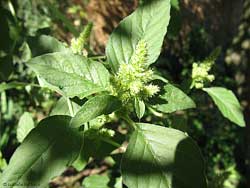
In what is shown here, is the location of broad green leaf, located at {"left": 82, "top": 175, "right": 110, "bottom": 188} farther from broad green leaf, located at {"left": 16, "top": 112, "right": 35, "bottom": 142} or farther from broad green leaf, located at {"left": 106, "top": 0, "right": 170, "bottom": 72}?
broad green leaf, located at {"left": 106, "top": 0, "right": 170, "bottom": 72}

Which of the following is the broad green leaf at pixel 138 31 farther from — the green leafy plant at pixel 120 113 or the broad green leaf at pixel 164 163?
the broad green leaf at pixel 164 163

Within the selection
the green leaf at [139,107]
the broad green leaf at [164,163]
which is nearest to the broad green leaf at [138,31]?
the green leaf at [139,107]

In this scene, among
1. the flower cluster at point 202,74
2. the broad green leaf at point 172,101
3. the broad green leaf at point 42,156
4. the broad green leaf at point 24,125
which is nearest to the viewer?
the broad green leaf at point 42,156

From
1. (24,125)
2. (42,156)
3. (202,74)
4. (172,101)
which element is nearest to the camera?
(42,156)

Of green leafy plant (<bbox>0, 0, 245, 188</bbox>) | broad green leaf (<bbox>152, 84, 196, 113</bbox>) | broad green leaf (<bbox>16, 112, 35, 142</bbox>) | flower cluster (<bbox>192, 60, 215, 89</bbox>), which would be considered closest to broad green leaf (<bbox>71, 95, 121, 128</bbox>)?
green leafy plant (<bbox>0, 0, 245, 188</bbox>)

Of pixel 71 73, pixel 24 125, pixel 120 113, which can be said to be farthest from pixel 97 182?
pixel 71 73

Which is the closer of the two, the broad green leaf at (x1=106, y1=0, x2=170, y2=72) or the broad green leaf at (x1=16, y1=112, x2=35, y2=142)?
the broad green leaf at (x1=106, y1=0, x2=170, y2=72)

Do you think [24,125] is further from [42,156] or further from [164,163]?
[164,163]
